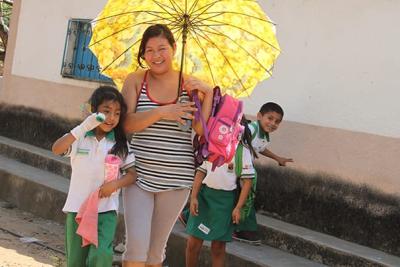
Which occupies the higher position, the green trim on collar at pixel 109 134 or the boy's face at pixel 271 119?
the boy's face at pixel 271 119

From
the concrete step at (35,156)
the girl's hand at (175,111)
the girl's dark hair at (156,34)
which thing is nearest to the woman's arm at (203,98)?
the girl's hand at (175,111)

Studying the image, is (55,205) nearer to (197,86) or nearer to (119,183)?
(119,183)

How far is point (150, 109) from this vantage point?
3.42 meters

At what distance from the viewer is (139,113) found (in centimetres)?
339

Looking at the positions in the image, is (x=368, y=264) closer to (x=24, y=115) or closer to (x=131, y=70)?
(x=131, y=70)

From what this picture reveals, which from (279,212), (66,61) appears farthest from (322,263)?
(66,61)

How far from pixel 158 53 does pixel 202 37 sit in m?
0.38

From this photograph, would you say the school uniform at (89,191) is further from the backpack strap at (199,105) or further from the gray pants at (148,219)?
the backpack strap at (199,105)

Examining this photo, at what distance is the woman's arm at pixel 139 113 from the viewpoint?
331 centimetres

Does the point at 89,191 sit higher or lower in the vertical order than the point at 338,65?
lower

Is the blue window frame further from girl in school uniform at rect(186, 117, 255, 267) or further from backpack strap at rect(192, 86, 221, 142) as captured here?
backpack strap at rect(192, 86, 221, 142)

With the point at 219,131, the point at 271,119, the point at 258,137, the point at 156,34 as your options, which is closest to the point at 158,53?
the point at 156,34

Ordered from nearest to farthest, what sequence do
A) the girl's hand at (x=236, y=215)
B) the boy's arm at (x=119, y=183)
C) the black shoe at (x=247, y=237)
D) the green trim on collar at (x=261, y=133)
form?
1. the boy's arm at (x=119, y=183)
2. the girl's hand at (x=236, y=215)
3. the green trim on collar at (x=261, y=133)
4. the black shoe at (x=247, y=237)

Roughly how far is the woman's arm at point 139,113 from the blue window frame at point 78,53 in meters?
4.77
